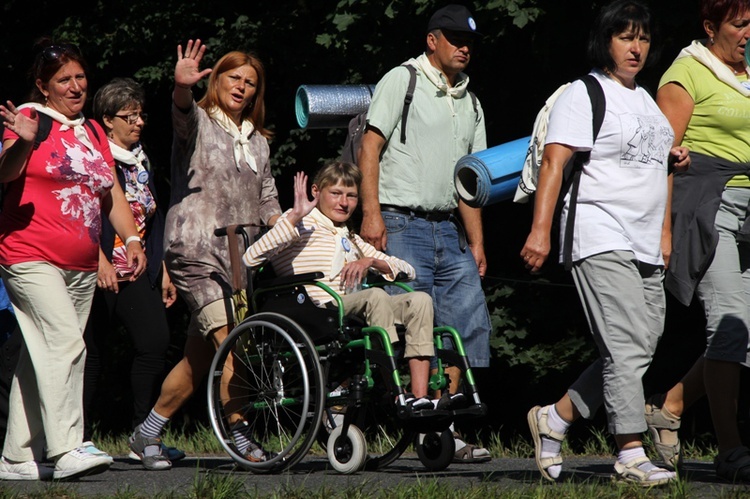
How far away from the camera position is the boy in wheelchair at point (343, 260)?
585 centimetres

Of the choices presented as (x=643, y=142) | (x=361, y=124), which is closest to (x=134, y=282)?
(x=361, y=124)

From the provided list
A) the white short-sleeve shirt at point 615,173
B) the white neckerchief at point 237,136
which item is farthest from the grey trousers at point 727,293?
the white neckerchief at point 237,136

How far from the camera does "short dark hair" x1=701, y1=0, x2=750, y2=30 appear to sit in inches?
221

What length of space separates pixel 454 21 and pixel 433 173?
81 centimetres

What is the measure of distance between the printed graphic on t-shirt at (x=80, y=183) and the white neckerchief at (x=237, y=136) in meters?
0.88

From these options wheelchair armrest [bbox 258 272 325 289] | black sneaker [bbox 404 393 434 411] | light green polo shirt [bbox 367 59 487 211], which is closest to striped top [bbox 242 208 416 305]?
wheelchair armrest [bbox 258 272 325 289]

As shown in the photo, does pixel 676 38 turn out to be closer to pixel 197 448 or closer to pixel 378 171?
pixel 378 171

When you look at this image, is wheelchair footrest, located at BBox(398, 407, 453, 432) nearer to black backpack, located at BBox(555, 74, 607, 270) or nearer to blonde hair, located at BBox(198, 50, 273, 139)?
black backpack, located at BBox(555, 74, 607, 270)

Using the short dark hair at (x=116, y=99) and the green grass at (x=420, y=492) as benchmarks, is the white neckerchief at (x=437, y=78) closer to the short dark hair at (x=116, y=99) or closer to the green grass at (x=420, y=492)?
the short dark hair at (x=116, y=99)

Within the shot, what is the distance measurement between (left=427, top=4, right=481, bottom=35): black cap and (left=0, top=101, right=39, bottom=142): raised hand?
2.30 metres

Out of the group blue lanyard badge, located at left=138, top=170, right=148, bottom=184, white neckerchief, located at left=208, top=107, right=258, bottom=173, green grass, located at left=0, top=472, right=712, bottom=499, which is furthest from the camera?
blue lanyard badge, located at left=138, top=170, right=148, bottom=184

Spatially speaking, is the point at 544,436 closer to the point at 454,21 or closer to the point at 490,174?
the point at 490,174

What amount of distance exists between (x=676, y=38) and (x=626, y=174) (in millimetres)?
4400

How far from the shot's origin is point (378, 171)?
255 inches
